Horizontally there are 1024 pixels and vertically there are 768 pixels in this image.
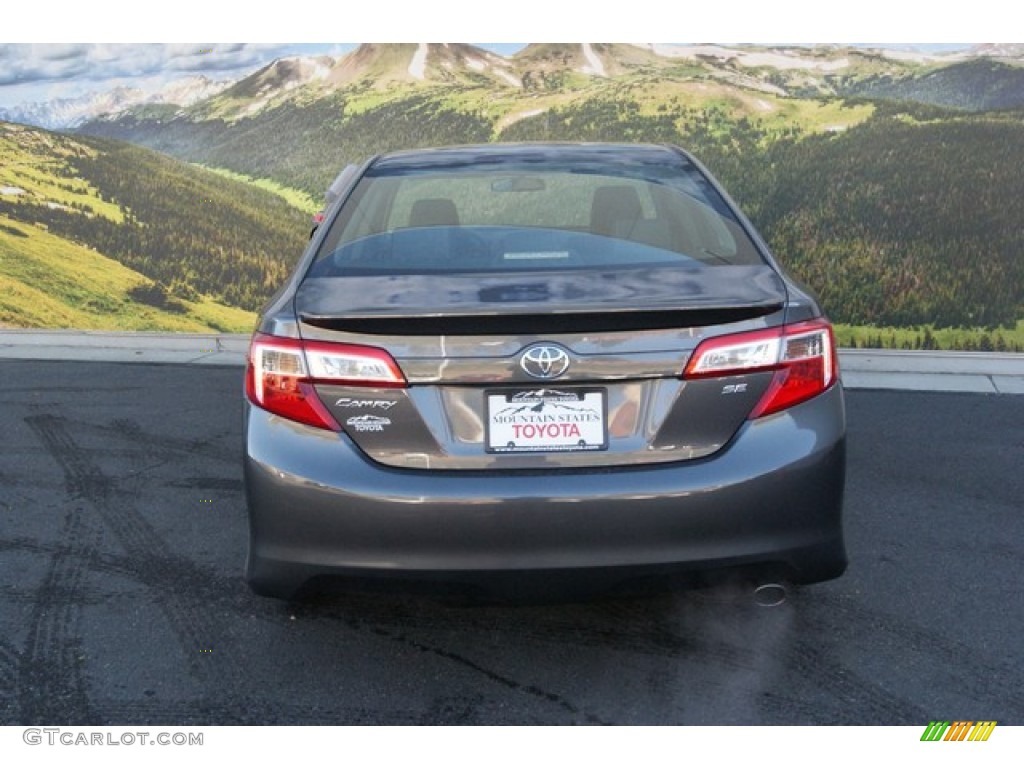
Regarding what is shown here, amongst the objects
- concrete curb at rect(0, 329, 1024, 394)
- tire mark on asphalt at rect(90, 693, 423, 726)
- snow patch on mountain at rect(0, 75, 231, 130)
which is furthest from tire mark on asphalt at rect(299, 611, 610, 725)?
snow patch on mountain at rect(0, 75, 231, 130)

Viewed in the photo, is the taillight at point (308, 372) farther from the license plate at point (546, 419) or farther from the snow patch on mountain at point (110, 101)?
the snow patch on mountain at point (110, 101)

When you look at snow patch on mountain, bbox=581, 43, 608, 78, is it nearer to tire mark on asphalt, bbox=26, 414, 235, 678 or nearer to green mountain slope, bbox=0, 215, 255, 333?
green mountain slope, bbox=0, 215, 255, 333

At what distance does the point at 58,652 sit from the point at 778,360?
245 cm

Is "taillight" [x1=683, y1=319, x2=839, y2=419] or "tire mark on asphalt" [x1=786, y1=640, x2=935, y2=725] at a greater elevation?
"taillight" [x1=683, y1=319, x2=839, y2=419]

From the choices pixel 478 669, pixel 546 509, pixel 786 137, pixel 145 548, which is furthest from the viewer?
pixel 786 137

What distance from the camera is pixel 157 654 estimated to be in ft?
11.5

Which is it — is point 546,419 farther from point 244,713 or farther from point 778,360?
point 244,713

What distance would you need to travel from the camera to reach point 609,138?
10.7 meters

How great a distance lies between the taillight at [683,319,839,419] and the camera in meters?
2.96

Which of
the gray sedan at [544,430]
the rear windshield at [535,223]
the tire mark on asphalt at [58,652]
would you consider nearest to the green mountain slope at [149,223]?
the tire mark on asphalt at [58,652]

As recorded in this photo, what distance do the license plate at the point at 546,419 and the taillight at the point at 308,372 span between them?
29cm

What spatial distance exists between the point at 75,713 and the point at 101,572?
1.18 m
